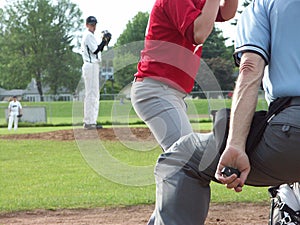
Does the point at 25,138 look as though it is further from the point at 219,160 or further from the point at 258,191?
the point at 219,160

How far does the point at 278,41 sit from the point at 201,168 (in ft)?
2.30

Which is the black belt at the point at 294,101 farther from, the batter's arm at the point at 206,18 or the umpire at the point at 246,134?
the batter's arm at the point at 206,18

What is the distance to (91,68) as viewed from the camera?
15.0 meters

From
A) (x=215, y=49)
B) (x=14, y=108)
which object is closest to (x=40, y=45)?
(x=215, y=49)

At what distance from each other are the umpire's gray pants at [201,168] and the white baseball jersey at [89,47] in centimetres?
1134

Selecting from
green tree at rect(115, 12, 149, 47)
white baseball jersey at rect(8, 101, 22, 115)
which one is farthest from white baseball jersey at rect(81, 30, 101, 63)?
green tree at rect(115, 12, 149, 47)

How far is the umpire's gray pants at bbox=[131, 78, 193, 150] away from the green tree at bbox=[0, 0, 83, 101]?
7644 cm

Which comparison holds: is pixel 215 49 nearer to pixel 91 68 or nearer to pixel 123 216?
pixel 91 68

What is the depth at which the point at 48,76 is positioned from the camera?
81000mm

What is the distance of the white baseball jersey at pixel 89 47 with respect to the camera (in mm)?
14383

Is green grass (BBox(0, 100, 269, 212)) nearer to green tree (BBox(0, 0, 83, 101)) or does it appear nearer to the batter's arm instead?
the batter's arm

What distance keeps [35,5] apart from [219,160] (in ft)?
266

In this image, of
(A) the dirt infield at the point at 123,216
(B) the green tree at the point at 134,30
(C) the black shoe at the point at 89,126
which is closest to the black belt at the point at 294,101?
(A) the dirt infield at the point at 123,216

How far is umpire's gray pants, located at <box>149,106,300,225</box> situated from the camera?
291 centimetres
